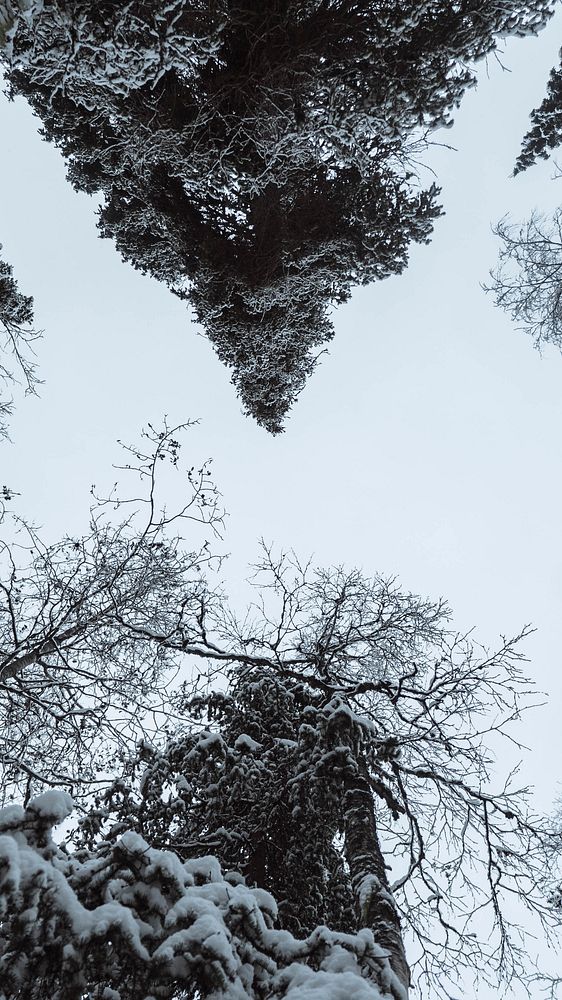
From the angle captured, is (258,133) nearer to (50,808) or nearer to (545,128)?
(545,128)

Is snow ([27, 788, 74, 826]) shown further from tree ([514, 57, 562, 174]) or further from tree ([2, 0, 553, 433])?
tree ([514, 57, 562, 174])

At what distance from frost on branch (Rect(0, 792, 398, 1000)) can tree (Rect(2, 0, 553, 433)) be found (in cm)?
694

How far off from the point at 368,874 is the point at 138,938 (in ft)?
7.07

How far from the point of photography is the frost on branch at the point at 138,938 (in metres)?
1.99

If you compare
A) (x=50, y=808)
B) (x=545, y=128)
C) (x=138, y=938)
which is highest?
(x=545, y=128)

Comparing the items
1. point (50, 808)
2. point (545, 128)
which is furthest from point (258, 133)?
point (50, 808)

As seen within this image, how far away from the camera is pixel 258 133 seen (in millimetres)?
8156

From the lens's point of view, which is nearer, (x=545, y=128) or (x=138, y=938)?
(x=138, y=938)

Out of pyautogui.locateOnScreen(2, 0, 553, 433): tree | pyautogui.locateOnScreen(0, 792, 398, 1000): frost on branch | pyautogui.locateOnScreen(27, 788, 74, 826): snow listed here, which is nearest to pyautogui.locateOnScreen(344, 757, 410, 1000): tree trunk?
pyautogui.locateOnScreen(0, 792, 398, 1000): frost on branch

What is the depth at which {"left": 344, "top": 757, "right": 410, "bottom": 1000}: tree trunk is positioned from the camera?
10.3 ft

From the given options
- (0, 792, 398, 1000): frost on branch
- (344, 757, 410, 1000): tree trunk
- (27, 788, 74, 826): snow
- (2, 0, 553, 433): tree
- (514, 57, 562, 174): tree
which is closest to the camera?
(0, 792, 398, 1000): frost on branch

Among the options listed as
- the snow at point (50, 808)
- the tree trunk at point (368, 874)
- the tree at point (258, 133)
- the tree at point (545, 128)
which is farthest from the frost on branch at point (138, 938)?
the tree at point (545, 128)

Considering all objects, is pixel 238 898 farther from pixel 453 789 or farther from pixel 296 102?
pixel 296 102

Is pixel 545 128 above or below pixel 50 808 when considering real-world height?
above
